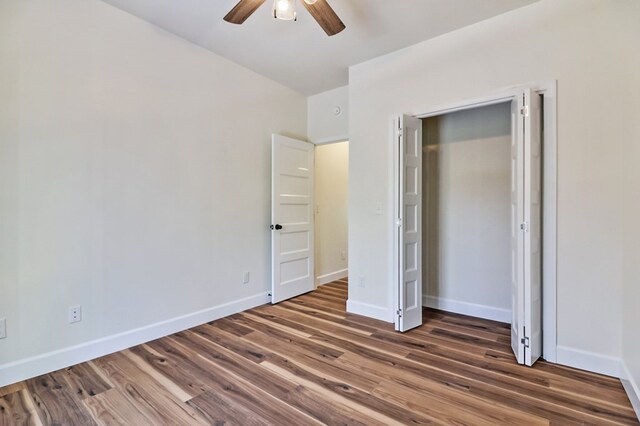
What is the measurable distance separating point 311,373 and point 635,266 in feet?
7.01

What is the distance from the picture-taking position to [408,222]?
2955 millimetres

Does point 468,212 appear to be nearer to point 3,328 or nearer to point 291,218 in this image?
point 291,218

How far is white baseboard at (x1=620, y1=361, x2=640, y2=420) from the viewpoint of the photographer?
1.73 meters

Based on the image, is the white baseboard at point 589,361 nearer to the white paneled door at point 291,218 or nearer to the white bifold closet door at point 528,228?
the white bifold closet door at point 528,228

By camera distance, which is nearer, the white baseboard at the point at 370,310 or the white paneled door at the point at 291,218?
the white baseboard at the point at 370,310

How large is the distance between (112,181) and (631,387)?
3835 millimetres

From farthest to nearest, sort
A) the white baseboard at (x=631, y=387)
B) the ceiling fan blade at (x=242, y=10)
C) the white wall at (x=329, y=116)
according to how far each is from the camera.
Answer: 1. the white wall at (x=329, y=116)
2. the ceiling fan blade at (x=242, y=10)
3. the white baseboard at (x=631, y=387)

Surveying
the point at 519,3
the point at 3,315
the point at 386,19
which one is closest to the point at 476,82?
the point at 519,3

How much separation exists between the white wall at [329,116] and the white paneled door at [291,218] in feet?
0.86

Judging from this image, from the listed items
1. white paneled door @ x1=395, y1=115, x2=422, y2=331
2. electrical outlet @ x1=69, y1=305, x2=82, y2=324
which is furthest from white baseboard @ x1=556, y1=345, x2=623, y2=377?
electrical outlet @ x1=69, y1=305, x2=82, y2=324

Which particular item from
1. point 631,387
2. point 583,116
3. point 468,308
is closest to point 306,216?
point 468,308

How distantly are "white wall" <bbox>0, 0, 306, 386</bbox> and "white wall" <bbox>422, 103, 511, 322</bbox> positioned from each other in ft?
6.92

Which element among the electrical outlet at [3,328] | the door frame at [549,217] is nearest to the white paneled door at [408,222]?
the door frame at [549,217]

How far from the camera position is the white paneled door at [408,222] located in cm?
286
